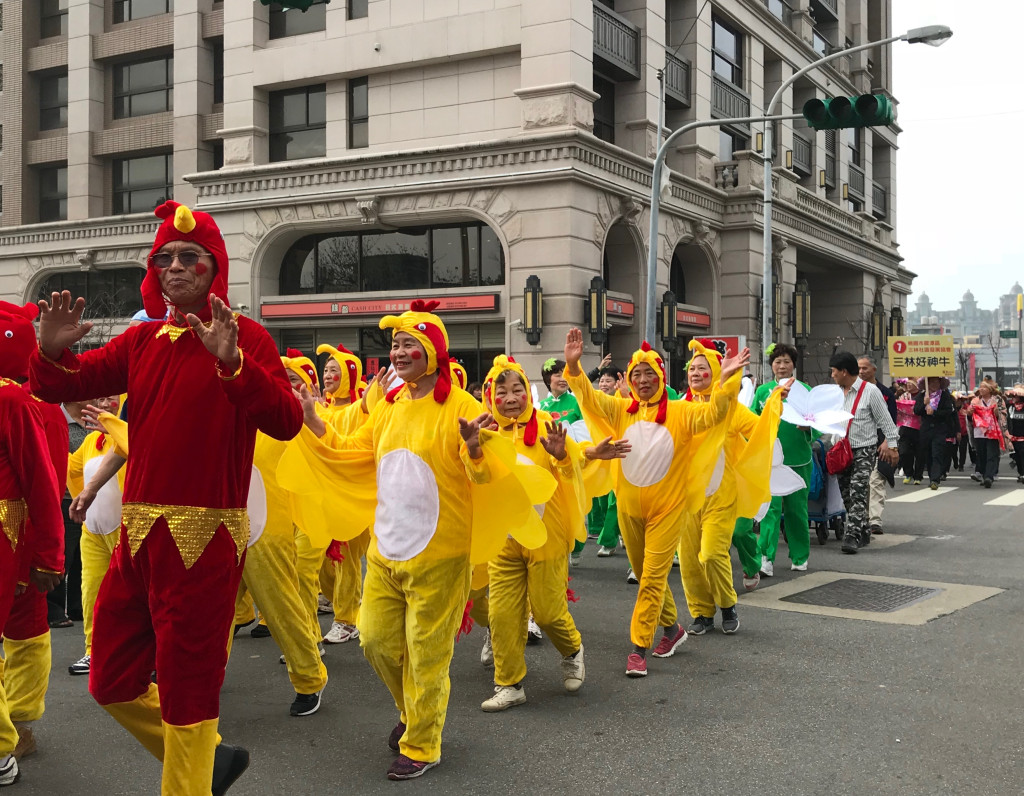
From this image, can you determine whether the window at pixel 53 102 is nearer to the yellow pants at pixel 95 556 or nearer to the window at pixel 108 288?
the window at pixel 108 288

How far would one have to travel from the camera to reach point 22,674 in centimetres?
454

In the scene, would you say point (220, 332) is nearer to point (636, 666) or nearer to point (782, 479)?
point (636, 666)

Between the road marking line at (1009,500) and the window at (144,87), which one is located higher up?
the window at (144,87)

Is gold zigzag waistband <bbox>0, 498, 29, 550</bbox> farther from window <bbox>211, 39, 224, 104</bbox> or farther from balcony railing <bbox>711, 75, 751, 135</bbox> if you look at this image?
window <bbox>211, 39, 224, 104</bbox>

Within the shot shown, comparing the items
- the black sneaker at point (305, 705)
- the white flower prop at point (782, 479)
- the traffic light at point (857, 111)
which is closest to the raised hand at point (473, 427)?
the black sneaker at point (305, 705)

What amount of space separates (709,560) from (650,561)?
962mm

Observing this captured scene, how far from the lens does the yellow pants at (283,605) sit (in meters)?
5.28

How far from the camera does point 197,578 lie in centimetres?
329

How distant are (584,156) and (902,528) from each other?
11.5 m

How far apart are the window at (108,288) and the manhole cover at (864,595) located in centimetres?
2353

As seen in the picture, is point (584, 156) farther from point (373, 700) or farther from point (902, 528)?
point (373, 700)

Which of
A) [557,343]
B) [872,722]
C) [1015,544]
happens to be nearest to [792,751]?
[872,722]

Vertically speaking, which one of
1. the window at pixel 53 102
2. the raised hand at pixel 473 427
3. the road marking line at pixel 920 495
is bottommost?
the road marking line at pixel 920 495

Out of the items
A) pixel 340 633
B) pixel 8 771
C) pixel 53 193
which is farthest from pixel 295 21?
pixel 8 771
